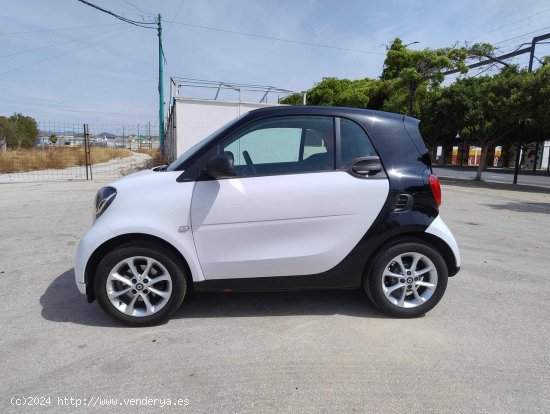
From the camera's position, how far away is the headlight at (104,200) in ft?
10.3

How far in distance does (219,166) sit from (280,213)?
2.03 ft

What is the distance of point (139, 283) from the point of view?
10.4 feet

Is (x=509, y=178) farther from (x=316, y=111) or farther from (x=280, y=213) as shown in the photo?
(x=280, y=213)

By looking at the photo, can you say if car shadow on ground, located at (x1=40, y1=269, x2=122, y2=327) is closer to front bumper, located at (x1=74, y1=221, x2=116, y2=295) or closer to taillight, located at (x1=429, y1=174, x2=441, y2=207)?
front bumper, located at (x1=74, y1=221, x2=116, y2=295)

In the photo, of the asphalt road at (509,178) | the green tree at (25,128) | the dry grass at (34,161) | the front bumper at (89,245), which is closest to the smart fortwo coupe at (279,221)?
the front bumper at (89,245)

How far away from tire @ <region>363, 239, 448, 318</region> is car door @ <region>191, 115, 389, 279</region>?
0.35 meters

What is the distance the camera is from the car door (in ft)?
10.3

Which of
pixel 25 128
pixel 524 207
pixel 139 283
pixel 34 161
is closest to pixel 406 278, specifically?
pixel 139 283

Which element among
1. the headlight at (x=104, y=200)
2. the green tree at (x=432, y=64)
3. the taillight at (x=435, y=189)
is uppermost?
the green tree at (x=432, y=64)

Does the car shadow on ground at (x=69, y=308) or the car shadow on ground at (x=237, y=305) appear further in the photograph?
the car shadow on ground at (x=237, y=305)

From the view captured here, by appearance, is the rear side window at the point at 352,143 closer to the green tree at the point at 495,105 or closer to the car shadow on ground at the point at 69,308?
the car shadow on ground at the point at 69,308

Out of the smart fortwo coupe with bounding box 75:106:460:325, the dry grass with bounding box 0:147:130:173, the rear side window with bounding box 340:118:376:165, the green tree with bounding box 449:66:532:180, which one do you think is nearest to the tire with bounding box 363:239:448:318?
the smart fortwo coupe with bounding box 75:106:460:325

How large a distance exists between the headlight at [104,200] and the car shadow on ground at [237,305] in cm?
94

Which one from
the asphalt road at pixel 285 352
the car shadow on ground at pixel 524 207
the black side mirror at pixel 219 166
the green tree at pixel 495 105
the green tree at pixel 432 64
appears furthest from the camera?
the green tree at pixel 432 64
